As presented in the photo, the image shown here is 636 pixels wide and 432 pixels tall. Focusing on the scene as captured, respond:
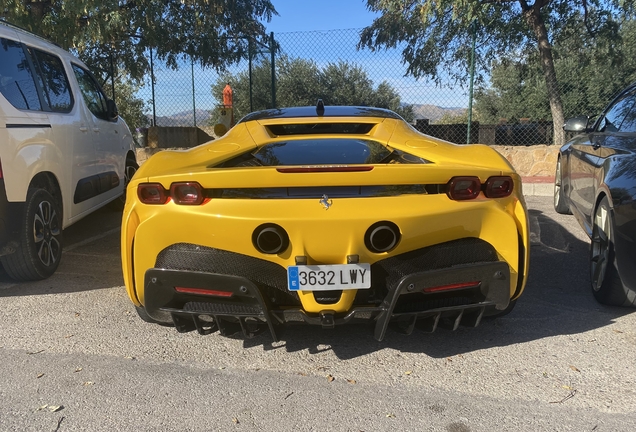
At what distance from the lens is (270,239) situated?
2406mm

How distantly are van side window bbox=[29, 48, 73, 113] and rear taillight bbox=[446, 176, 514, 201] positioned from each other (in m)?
3.67

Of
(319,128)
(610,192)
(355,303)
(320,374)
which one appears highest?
(319,128)

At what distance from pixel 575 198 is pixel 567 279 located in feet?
3.83

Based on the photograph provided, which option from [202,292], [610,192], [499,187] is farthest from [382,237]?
[610,192]

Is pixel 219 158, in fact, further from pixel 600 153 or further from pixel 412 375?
pixel 600 153

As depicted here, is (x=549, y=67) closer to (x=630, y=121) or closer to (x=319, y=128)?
(x=630, y=121)

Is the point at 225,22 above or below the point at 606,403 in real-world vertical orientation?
above

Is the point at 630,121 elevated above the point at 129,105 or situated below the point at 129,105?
below

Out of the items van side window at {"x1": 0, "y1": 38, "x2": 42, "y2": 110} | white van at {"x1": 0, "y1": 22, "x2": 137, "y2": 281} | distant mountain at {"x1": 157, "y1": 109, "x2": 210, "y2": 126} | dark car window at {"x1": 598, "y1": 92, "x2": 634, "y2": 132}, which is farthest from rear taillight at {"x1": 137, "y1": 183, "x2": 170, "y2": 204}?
distant mountain at {"x1": 157, "y1": 109, "x2": 210, "y2": 126}

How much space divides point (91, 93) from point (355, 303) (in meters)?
4.51

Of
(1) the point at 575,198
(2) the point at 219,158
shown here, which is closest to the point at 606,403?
(2) the point at 219,158

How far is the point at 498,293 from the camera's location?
8.16 ft

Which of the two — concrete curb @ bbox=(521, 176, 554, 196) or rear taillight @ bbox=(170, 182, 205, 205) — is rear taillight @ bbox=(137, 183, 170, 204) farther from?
concrete curb @ bbox=(521, 176, 554, 196)

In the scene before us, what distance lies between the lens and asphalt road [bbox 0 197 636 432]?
2.22 m
